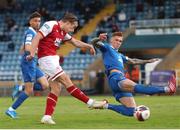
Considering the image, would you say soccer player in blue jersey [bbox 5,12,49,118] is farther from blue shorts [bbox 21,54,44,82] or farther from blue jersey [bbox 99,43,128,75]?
blue jersey [bbox 99,43,128,75]

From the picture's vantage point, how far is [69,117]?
14.1 m

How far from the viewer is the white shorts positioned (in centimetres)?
1239

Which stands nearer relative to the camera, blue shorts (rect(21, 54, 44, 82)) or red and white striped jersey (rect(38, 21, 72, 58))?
red and white striped jersey (rect(38, 21, 72, 58))

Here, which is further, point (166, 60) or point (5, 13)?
point (5, 13)

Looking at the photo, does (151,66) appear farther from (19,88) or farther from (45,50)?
(45,50)

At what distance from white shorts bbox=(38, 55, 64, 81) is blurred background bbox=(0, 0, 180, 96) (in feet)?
63.0

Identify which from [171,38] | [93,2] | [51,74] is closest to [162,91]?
[51,74]

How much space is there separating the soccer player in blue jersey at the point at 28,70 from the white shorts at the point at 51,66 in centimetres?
86

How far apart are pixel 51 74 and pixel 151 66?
72.5 feet

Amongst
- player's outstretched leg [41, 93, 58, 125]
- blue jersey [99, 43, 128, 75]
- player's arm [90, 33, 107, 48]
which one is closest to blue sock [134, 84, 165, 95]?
blue jersey [99, 43, 128, 75]

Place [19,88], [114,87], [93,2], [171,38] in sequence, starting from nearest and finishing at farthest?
[114,87] → [19,88] → [171,38] → [93,2]

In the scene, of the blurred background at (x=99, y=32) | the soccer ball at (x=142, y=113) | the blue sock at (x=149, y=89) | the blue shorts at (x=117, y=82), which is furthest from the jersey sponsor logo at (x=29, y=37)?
the blurred background at (x=99, y=32)

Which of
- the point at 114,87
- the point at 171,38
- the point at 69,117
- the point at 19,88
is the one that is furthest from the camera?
the point at 171,38

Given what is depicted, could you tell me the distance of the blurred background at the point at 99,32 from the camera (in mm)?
34281
